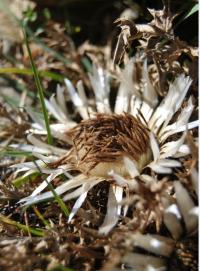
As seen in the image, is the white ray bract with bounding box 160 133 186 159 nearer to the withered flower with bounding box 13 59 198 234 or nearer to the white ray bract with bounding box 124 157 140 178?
the withered flower with bounding box 13 59 198 234

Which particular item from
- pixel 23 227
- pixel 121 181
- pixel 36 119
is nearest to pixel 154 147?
pixel 121 181

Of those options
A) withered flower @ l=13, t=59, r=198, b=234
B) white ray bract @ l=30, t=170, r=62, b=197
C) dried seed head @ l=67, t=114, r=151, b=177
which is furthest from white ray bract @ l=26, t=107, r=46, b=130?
white ray bract @ l=30, t=170, r=62, b=197

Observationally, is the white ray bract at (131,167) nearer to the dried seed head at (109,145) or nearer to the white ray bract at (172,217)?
the dried seed head at (109,145)

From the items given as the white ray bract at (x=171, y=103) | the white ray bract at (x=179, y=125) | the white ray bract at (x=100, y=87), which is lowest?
the white ray bract at (x=179, y=125)

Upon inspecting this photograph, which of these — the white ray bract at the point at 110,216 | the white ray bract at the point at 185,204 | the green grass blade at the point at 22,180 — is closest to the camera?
the white ray bract at the point at 185,204

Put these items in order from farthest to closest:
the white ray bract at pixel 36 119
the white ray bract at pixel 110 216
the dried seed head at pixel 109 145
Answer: the white ray bract at pixel 36 119 < the dried seed head at pixel 109 145 < the white ray bract at pixel 110 216

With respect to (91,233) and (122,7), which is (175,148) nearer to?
(91,233)

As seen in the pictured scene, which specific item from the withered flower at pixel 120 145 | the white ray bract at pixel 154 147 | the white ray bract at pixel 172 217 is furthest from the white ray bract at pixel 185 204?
the white ray bract at pixel 154 147
